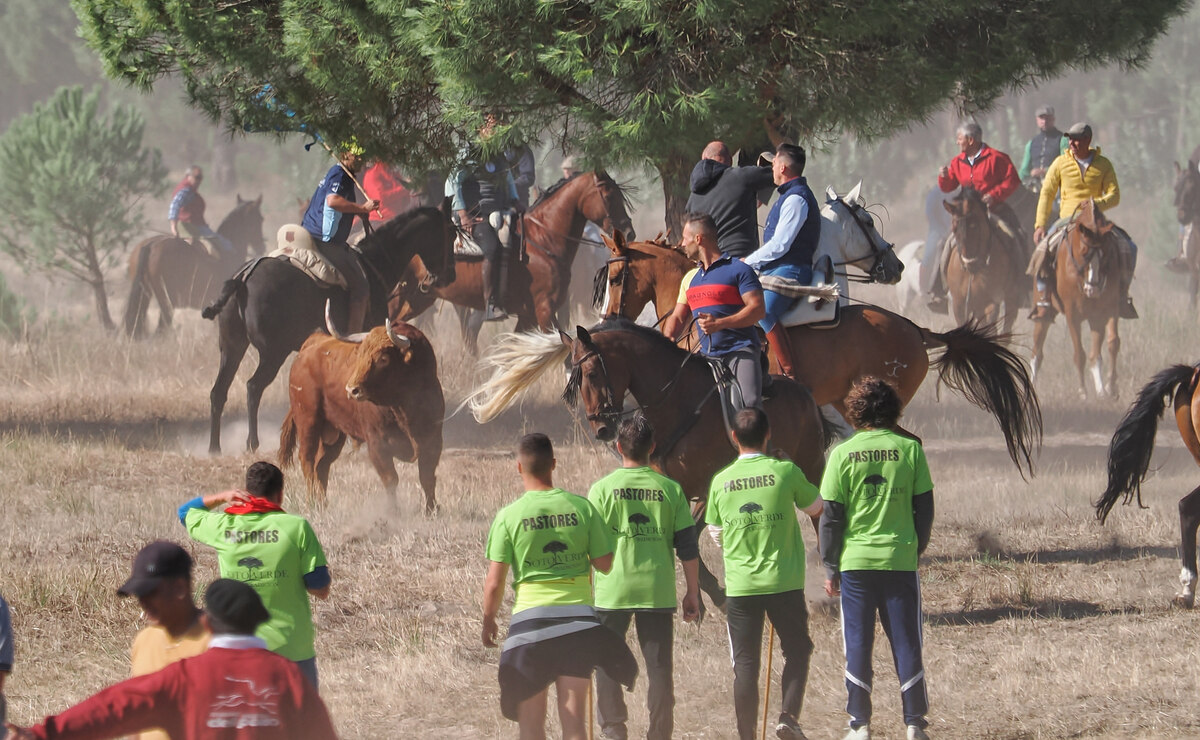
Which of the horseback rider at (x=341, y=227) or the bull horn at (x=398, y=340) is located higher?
the horseback rider at (x=341, y=227)

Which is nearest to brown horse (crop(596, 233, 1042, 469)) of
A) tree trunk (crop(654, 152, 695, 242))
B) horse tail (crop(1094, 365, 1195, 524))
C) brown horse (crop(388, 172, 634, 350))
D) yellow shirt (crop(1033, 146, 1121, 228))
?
horse tail (crop(1094, 365, 1195, 524))

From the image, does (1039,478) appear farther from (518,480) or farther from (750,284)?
(750,284)

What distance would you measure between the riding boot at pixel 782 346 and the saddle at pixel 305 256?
5.93 metres

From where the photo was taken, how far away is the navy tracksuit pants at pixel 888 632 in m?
5.95

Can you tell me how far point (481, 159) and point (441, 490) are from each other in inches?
110

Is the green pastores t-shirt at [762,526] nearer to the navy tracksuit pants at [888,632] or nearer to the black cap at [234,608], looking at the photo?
the navy tracksuit pants at [888,632]

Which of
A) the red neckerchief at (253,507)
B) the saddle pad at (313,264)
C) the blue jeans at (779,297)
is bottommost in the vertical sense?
the red neckerchief at (253,507)

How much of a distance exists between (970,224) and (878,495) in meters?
13.6

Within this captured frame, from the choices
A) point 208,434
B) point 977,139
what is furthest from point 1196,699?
point 977,139

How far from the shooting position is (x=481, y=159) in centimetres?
1222

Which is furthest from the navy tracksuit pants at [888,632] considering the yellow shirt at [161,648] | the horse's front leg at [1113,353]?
the horse's front leg at [1113,353]

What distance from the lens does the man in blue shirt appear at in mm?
7898

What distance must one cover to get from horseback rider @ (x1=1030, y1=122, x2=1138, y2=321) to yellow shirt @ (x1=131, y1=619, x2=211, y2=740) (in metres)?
13.8

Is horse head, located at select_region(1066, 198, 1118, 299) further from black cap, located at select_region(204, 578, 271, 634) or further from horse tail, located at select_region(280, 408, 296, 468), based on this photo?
black cap, located at select_region(204, 578, 271, 634)
